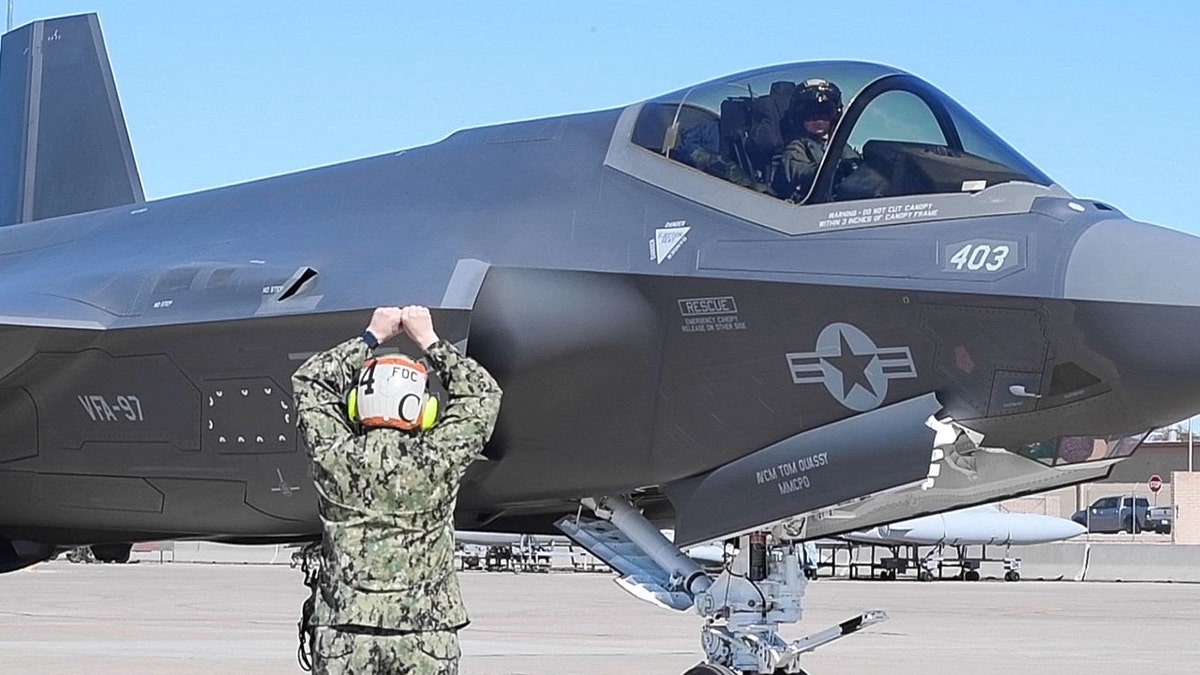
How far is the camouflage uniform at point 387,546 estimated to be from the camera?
5711 mm

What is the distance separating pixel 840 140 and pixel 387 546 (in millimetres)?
3165

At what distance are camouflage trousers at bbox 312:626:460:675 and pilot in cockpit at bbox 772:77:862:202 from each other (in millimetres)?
2965

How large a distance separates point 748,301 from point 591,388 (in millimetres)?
940

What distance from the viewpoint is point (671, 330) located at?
804 centimetres

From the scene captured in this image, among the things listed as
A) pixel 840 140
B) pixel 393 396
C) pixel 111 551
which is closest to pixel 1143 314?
pixel 840 140

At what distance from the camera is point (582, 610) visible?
89.0ft

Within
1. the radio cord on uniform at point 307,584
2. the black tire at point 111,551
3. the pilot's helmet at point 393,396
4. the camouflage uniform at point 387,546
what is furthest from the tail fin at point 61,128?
the camouflage uniform at point 387,546

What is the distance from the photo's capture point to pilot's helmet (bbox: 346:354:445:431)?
5.83m

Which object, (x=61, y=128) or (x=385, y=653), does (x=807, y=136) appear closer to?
(x=385, y=653)

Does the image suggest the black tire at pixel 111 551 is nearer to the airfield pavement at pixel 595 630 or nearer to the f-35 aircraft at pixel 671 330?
the f-35 aircraft at pixel 671 330

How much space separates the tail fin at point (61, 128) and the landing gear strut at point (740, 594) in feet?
26.4

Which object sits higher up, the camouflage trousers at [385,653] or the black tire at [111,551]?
the black tire at [111,551]

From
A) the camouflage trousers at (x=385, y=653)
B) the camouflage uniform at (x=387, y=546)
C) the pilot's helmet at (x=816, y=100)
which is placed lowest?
the camouflage trousers at (x=385, y=653)

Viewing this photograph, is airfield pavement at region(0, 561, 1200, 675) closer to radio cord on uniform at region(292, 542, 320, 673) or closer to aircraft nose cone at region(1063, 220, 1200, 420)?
radio cord on uniform at region(292, 542, 320, 673)
